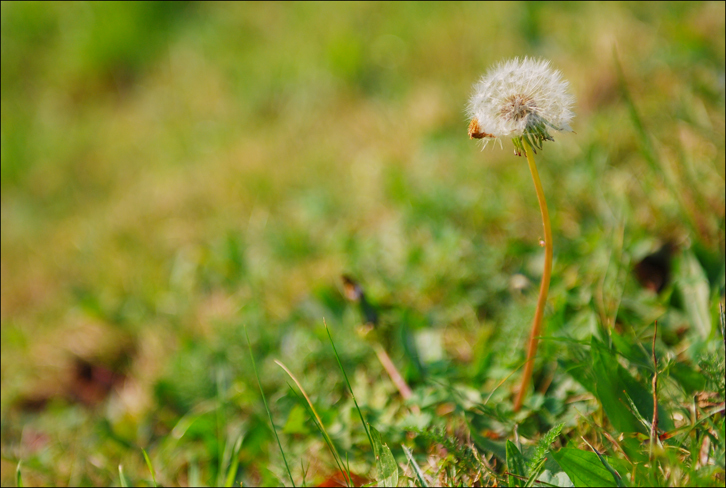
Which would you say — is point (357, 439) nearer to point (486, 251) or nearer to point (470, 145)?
point (486, 251)

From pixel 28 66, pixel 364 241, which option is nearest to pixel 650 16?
pixel 364 241

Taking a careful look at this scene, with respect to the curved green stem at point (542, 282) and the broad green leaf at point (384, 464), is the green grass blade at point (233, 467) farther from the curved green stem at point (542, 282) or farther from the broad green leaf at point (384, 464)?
the curved green stem at point (542, 282)

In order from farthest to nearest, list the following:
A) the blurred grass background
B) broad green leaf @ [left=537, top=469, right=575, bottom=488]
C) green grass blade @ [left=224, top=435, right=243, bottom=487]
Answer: the blurred grass background, green grass blade @ [left=224, top=435, right=243, bottom=487], broad green leaf @ [left=537, top=469, right=575, bottom=488]

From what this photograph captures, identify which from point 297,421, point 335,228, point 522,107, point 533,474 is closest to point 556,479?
point 533,474

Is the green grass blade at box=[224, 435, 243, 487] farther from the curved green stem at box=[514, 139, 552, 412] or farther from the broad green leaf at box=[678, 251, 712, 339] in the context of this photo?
the broad green leaf at box=[678, 251, 712, 339]

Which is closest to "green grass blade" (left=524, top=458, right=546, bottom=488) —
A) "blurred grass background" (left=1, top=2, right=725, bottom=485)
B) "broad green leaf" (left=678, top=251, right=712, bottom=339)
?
"blurred grass background" (left=1, top=2, right=725, bottom=485)

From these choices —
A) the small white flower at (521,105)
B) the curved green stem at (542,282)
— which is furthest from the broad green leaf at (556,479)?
the small white flower at (521,105)
